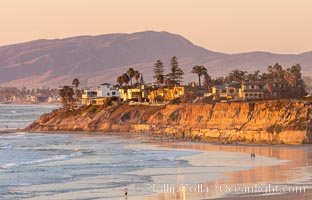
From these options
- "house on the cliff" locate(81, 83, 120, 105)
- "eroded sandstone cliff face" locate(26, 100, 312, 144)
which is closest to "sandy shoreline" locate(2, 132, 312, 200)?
"eroded sandstone cliff face" locate(26, 100, 312, 144)

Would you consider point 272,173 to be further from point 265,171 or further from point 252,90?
point 252,90

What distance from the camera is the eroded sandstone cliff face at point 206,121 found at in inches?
3076

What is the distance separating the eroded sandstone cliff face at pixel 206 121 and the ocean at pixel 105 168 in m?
8.10

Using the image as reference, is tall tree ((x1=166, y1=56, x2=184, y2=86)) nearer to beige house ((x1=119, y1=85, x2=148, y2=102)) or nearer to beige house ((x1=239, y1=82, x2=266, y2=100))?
beige house ((x1=119, y1=85, x2=148, y2=102))

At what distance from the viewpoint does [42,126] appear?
129125mm

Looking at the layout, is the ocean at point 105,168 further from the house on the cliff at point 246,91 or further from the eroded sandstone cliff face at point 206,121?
the house on the cliff at point 246,91

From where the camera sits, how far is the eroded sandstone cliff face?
78125 millimetres

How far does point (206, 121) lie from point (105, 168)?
38.1 meters

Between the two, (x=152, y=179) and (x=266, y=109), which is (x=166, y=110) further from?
(x=152, y=179)

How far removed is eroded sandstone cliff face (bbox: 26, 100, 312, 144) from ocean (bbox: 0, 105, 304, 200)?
8.10m

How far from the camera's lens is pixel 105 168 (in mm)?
59750

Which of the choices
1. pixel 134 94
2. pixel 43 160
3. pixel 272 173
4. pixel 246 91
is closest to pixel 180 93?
pixel 134 94

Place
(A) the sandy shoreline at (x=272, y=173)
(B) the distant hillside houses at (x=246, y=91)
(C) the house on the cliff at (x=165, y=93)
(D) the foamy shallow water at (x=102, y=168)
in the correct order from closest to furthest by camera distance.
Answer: (A) the sandy shoreline at (x=272, y=173)
(D) the foamy shallow water at (x=102, y=168)
(B) the distant hillside houses at (x=246, y=91)
(C) the house on the cliff at (x=165, y=93)

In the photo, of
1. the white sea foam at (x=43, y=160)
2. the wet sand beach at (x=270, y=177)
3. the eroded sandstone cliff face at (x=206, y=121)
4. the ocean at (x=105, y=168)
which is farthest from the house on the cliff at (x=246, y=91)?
the white sea foam at (x=43, y=160)
